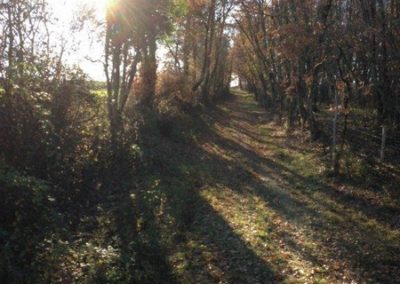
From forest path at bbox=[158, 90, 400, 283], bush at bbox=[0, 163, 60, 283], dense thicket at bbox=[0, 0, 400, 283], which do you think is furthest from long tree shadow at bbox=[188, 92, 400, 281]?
bush at bbox=[0, 163, 60, 283]

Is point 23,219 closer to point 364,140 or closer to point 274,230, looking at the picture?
point 274,230

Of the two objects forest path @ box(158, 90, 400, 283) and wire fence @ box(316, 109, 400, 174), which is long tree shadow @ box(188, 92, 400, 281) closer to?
forest path @ box(158, 90, 400, 283)

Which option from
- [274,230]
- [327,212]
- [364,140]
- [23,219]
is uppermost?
[364,140]

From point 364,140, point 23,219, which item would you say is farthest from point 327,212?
point 364,140

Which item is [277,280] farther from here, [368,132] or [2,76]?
[368,132]

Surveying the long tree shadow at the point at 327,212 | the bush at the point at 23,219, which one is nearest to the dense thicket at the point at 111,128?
the bush at the point at 23,219

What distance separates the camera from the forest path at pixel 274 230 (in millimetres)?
9180

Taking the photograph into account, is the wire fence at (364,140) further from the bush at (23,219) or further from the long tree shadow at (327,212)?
the bush at (23,219)

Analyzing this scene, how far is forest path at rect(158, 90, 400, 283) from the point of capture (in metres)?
9.18

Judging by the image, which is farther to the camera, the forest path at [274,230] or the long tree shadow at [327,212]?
the long tree shadow at [327,212]

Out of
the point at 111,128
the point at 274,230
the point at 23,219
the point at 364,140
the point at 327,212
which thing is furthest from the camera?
the point at 364,140

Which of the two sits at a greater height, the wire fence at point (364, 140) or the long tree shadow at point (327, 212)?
the wire fence at point (364, 140)

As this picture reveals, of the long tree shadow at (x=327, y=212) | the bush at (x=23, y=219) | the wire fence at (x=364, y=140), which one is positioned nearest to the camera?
the bush at (x=23, y=219)

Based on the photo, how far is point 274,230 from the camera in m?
11.6
